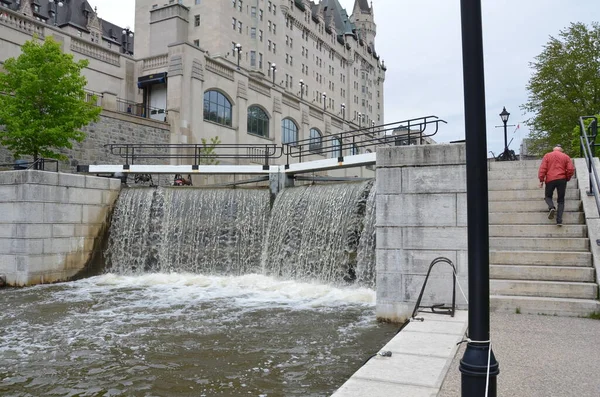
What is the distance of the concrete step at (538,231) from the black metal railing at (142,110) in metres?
37.4

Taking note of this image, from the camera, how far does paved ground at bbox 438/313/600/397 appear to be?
471 centimetres

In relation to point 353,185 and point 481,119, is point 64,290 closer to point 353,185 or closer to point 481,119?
point 353,185

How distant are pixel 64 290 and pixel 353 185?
30.1 ft

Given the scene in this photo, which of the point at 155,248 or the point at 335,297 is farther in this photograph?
the point at 155,248

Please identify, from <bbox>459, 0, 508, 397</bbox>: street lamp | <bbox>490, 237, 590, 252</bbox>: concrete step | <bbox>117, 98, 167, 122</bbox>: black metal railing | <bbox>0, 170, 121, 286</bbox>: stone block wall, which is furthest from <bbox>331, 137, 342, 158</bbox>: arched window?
<bbox>117, 98, 167, 122</bbox>: black metal railing

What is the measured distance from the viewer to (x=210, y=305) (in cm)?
1252

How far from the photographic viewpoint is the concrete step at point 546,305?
7.85 meters

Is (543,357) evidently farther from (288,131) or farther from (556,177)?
(288,131)

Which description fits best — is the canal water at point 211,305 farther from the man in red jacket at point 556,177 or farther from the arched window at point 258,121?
the arched window at point 258,121

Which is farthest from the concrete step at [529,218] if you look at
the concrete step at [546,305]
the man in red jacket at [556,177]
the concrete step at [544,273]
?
the concrete step at [546,305]

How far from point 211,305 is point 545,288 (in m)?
7.47

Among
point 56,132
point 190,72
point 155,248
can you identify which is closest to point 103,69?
point 190,72

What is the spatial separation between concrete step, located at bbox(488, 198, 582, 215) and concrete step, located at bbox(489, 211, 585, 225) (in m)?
0.25

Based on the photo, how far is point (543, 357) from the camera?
18.7 feet
